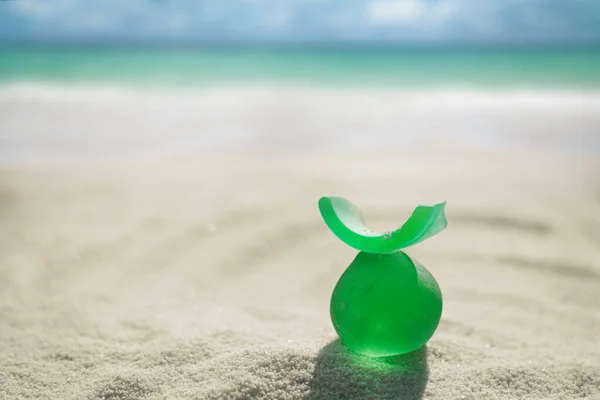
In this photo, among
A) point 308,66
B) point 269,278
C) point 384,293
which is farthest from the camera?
point 308,66

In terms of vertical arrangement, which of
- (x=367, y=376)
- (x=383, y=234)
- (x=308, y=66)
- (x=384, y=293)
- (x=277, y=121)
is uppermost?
(x=308, y=66)

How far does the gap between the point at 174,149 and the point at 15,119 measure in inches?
85.1

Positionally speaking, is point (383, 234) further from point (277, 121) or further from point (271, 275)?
point (277, 121)

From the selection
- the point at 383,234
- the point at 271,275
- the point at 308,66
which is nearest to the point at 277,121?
the point at 271,275

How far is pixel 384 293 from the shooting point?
152 cm

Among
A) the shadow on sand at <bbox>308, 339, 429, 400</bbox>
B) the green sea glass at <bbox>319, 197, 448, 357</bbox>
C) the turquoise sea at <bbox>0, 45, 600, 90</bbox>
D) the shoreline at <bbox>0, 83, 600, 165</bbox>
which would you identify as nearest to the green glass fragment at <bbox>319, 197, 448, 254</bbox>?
the green sea glass at <bbox>319, 197, 448, 357</bbox>

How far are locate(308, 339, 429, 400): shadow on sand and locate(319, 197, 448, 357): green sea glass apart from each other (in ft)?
0.12

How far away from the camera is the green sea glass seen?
4.97ft

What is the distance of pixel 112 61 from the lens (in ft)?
33.8

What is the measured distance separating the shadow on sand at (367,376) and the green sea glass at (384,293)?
4 centimetres

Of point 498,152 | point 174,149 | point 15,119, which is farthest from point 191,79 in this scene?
point 498,152

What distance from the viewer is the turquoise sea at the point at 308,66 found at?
8.52 m

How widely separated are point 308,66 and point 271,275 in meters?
8.40

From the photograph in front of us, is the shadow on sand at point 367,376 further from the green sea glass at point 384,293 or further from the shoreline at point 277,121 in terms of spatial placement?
the shoreline at point 277,121
